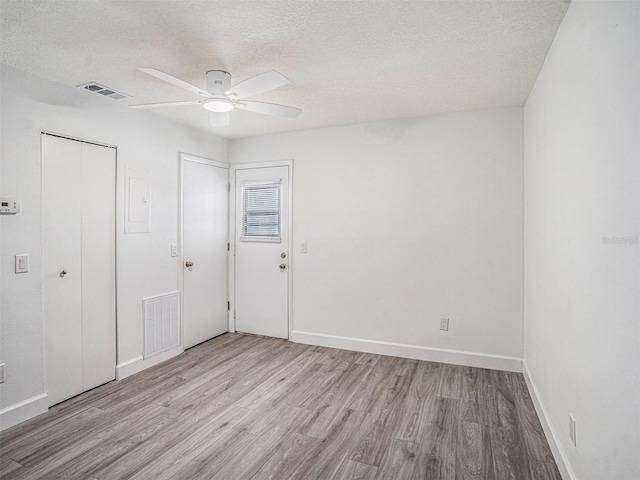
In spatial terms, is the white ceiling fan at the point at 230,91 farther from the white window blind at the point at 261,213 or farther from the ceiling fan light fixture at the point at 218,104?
the white window blind at the point at 261,213

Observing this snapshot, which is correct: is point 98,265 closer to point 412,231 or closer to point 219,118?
point 219,118

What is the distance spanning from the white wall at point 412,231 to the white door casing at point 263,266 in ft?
0.51

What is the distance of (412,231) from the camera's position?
12.6 ft

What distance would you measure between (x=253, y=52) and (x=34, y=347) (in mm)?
2691

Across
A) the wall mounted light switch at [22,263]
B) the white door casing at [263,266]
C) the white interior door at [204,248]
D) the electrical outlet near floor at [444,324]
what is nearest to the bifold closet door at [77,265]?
the wall mounted light switch at [22,263]

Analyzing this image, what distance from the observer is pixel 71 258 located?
2.98 meters

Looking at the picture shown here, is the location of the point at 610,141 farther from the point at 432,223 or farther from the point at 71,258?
the point at 71,258

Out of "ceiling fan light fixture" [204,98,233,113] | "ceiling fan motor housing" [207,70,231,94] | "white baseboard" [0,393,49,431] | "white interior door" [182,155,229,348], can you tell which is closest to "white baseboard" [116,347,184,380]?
"white interior door" [182,155,229,348]

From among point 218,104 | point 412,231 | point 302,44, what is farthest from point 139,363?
point 302,44

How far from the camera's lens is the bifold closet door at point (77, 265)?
2.82 m

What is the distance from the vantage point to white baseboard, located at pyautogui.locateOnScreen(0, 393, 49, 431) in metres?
2.50

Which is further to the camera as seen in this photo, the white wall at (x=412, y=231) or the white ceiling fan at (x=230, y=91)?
the white wall at (x=412, y=231)

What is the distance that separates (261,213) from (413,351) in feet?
8.14

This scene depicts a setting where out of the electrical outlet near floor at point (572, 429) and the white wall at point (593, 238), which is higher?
the white wall at point (593, 238)
